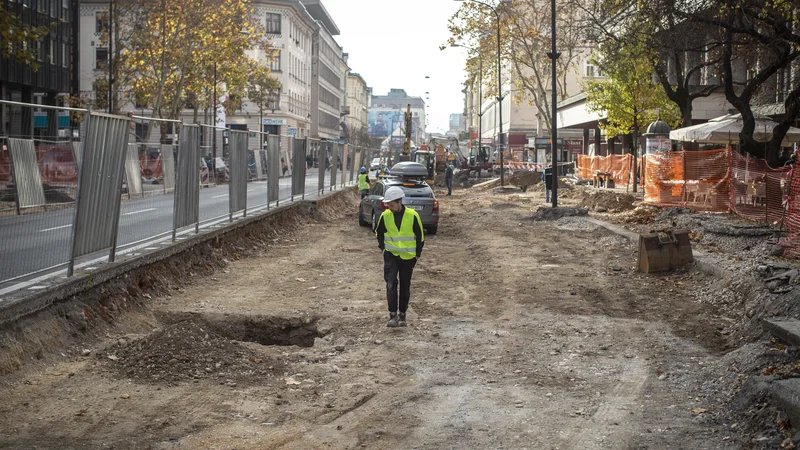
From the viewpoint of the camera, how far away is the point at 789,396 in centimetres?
627

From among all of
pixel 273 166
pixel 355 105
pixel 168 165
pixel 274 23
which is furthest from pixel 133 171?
pixel 355 105

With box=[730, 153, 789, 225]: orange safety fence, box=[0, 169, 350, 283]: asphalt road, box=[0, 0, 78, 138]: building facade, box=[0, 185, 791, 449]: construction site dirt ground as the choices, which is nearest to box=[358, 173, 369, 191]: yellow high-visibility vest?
box=[730, 153, 789, 225]: orange safety fence

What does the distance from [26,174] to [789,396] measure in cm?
692

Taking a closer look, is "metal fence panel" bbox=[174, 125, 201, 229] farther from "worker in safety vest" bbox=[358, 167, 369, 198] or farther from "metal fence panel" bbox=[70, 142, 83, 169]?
"worker in safety vest" bbox=[358, 167, 369, 198]

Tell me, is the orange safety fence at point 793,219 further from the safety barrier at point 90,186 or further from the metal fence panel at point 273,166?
the metal fence panel at point 273,166

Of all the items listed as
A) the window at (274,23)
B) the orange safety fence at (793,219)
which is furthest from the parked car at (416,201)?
the window at (274,23)

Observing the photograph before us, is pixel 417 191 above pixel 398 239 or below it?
above

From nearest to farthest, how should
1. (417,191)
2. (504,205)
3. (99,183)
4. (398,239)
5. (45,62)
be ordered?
(99,183)
(398,239)
(417,191)
(504,205)
(45,62)

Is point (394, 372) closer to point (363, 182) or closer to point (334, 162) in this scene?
point (363, 182)

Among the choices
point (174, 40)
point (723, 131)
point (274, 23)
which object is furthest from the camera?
point (274, 23)

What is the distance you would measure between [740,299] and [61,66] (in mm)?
47924

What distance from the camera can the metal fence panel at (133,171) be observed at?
1115 cm

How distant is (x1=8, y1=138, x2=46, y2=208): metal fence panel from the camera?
27.5 feet

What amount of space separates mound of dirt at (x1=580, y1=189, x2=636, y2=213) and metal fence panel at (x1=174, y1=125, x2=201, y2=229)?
57.6ft
